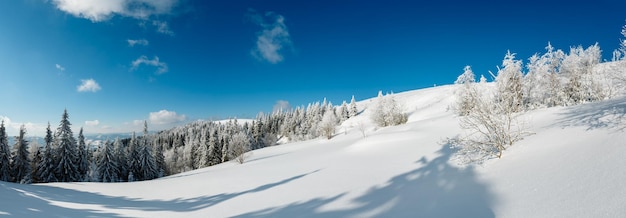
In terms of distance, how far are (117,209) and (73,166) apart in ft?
106

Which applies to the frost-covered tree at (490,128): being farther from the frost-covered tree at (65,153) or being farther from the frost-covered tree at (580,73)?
the frost-covered tree at (65,153)

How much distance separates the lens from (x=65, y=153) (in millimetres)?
35719

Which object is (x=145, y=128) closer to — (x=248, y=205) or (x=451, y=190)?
(x=248, y=205)

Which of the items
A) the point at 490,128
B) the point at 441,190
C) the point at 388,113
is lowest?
the point at 441,190

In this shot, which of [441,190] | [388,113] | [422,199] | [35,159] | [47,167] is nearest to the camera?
[422,199]

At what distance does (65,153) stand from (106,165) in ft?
18.1

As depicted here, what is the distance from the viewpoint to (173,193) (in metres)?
17.7

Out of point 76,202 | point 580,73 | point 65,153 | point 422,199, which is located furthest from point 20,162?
point 580,73

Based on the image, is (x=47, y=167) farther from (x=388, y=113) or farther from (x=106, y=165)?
(x=388, y=113)

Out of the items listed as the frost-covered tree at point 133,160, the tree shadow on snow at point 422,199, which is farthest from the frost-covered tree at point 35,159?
the tree shadow on snow at point 422,199

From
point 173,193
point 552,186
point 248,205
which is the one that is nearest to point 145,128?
point 173,193

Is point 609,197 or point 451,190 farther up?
point 609,197

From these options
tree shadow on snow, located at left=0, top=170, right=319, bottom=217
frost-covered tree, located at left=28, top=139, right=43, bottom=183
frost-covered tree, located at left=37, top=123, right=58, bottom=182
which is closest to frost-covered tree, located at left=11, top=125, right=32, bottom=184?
frost-covered tree, located at left=28, top=139, right=43, bottom=183

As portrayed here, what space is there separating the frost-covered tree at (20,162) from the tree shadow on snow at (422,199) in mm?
43173
